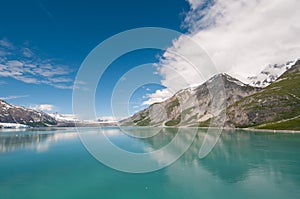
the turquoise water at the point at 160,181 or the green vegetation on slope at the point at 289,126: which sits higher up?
the green vegetation on slope at the point at 289,126

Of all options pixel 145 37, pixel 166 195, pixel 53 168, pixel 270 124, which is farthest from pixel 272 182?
pixel 270 124

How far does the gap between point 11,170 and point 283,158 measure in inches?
1963

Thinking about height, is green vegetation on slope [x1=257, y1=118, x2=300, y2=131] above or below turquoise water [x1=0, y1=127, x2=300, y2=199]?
above

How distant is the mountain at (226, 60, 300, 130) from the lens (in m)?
132

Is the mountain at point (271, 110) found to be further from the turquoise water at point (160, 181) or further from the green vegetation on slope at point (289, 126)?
the turquoise water at point (160, 181)

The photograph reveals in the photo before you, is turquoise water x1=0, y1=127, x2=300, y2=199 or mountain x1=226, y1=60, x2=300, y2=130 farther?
mountain x1=226, y1=60, x2=300, y2=130

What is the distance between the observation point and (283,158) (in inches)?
1750

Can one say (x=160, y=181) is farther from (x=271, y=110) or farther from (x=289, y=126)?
(x=271, y=110)

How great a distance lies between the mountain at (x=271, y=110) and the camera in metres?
132

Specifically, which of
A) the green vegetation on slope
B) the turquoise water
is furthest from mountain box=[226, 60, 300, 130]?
the turquoise water

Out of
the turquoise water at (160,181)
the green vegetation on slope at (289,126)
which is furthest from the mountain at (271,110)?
the turquoise water at (160,181)

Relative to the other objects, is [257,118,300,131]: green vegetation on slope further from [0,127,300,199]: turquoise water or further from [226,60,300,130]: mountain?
[0,127,300,199]: turquoise water

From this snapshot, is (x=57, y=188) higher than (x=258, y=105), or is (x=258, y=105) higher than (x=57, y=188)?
(x=258, y=105)

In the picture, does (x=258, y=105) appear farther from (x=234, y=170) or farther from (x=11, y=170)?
(x=11, y=170)
